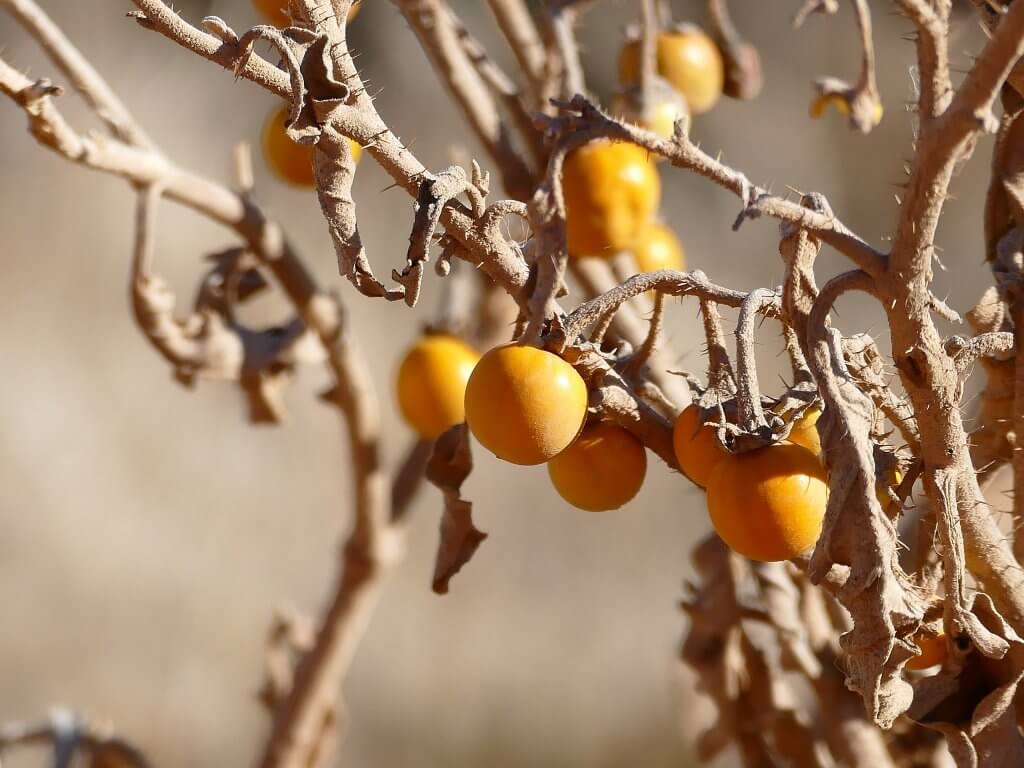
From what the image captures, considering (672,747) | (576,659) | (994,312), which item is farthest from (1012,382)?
(576,659)

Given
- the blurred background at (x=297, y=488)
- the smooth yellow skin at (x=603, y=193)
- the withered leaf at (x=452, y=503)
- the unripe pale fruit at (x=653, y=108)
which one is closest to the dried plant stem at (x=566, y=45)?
the unripe pale fruit at (x=653, y=108)

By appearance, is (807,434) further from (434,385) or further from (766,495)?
(434,385)

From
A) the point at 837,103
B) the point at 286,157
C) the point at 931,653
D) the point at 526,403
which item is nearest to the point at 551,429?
the point at 526,403

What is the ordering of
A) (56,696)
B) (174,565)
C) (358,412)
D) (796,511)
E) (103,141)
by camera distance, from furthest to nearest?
(174,565) → (56,696) → (358,412) → (103,141) → (796,511)

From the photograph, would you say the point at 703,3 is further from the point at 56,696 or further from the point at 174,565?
the point at 56,696

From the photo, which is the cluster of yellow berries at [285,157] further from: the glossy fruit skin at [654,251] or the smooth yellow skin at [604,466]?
the smooth yellow skin at [604,466]

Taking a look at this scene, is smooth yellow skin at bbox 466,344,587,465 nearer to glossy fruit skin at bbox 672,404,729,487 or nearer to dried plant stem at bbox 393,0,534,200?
glossy fruit skin at bbox 672,404,729,487
